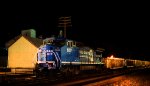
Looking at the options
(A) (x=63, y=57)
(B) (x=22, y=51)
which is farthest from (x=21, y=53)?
(A) (x=63, y=57)

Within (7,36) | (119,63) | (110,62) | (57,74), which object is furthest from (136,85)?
(7,36)

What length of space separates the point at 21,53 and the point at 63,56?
15.3 meters

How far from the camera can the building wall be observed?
39.5 meters

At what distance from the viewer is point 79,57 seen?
29.5m

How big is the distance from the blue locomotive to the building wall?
10.9 meters

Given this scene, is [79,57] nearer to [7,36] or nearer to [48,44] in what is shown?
[48,44]

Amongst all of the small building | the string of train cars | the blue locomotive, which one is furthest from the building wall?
the blue locomotive

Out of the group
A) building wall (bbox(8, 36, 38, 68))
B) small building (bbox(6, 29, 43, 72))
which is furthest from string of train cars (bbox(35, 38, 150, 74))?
building wall (bbox(8, 36, 38, 68))

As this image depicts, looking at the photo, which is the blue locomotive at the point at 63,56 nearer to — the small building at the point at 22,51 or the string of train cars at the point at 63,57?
the string of train cars at the point at 63,57

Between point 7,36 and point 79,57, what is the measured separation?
1329 inches

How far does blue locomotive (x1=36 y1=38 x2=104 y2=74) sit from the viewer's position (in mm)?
24625

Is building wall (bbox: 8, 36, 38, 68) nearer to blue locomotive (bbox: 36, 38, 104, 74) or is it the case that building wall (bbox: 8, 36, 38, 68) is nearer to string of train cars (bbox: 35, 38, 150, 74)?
string of train cars (bbox: 35, 38, 150, 74)

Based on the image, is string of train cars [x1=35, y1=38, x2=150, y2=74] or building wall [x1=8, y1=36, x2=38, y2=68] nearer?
string of train cars [x1=35, y1=38, x2=150, y2=74]

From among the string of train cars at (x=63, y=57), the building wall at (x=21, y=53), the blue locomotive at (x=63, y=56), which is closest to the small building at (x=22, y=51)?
the building wall at (x=21, y=53)
